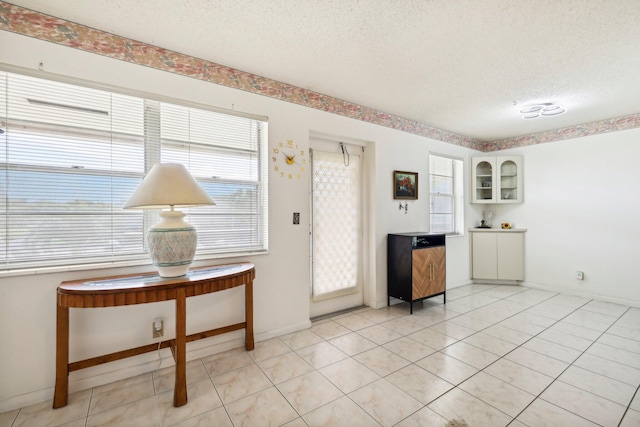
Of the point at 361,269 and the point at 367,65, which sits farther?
the point at 361,269

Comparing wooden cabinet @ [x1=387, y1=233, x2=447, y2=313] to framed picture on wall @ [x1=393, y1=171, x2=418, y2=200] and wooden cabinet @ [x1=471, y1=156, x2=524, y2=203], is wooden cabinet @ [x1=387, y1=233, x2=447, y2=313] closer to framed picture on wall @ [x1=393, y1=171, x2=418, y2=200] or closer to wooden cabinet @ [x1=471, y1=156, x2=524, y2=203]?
framed picture on wall @ [x1=393, y1=171, x2=418, y2=200]

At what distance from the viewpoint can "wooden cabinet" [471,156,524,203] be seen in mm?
4902

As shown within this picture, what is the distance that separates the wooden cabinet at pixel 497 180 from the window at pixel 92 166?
13.8 ft

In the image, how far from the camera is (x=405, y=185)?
407 centimetres

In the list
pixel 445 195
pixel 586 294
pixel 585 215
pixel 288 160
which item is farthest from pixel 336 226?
pixel 586 294

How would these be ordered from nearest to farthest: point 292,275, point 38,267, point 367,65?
point 38,267, point 367,65, point 292,275

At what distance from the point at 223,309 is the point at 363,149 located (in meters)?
2.58

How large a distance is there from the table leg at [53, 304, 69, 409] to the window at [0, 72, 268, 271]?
39cm

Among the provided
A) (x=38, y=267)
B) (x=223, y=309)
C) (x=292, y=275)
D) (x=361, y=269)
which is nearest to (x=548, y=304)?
(x=361, y=269)

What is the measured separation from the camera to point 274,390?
2059 millimetres

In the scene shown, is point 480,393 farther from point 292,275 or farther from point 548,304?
point 548,304

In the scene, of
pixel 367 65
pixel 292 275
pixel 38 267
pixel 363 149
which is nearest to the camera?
pixel 38 267

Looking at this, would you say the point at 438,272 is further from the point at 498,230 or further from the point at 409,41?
the point at 409,41

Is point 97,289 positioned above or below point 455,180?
below
